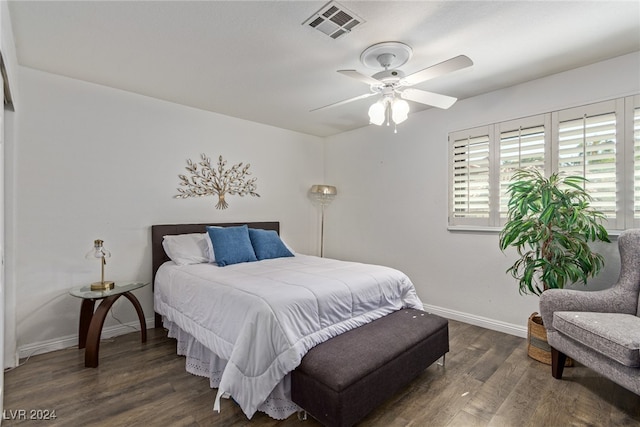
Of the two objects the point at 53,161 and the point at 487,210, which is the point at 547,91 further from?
the point at 53,161

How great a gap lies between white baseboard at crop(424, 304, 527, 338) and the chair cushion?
98 cm

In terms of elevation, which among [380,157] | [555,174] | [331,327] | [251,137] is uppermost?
[251,137]

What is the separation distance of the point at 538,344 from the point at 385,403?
59.0 inches

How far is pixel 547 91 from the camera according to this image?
2.95m

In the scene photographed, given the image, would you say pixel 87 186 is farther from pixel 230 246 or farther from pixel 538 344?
pixel 538 344

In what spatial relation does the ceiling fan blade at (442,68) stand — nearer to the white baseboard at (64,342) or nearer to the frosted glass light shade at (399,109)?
the frosted glass light shade at (399,109)

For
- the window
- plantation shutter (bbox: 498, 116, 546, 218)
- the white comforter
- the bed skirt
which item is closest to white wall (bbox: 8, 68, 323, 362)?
the white comforter

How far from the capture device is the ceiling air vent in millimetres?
1927

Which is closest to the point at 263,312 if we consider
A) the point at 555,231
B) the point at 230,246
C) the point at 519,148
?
the point at 230,246

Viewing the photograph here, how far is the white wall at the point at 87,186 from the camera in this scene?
2.75 m

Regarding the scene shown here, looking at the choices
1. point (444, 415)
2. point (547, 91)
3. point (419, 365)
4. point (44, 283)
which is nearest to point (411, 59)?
point (547, 91)

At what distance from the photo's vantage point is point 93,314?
275 centimetres

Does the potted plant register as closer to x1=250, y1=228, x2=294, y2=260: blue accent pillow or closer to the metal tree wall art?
x1=250, y1=228, x2=294, y2=260: blue accent pillow

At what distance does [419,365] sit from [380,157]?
9.34 feet
